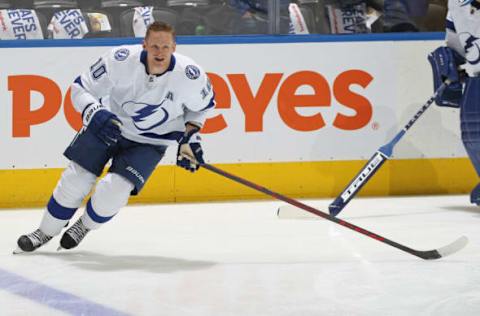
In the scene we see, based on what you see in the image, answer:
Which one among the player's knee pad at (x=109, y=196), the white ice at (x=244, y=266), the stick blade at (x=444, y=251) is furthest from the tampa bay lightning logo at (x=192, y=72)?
the stick blade at (x=444, y=251)

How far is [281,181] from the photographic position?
193 inches

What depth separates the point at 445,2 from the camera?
5.04 meters

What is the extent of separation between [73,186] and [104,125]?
279 mm

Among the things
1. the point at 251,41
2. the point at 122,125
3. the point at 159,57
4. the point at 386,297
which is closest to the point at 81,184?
the point at 122,125

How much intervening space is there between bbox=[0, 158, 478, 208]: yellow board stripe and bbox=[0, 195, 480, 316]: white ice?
16 centimetres

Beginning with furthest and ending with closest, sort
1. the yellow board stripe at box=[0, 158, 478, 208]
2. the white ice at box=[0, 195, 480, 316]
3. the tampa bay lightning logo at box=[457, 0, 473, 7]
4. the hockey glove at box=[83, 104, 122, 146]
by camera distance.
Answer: the yellow board stripe at box=[0, 158, 478, 208]
the tampa bay lightning logo at box=[457, 0, 473, 7]
the hockey glove at box=[83, 104, 122, 146]
the white ice at box=[0, 195, 480, 316]

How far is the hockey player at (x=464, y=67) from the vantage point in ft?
14.4

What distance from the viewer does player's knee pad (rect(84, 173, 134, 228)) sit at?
323 cm

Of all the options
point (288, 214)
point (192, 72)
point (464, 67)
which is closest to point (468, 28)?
point (464, 67)

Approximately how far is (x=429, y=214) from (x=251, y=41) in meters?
1.21

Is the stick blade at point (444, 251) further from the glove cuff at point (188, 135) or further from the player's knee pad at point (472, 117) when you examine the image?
the player's knee pad at point (472, 117)

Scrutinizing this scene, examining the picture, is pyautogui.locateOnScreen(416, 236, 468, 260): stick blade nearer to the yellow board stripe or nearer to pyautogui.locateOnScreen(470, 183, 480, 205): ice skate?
pyautogui.locateOnScreen(470, 183, 480, 205): ice skate

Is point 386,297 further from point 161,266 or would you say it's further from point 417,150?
point 417,150

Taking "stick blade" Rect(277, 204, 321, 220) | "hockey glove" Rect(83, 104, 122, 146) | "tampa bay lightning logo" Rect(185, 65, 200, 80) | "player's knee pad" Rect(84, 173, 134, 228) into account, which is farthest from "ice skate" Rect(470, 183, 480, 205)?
A: "hockey glove" Rect(83, 104, 122, 146)
